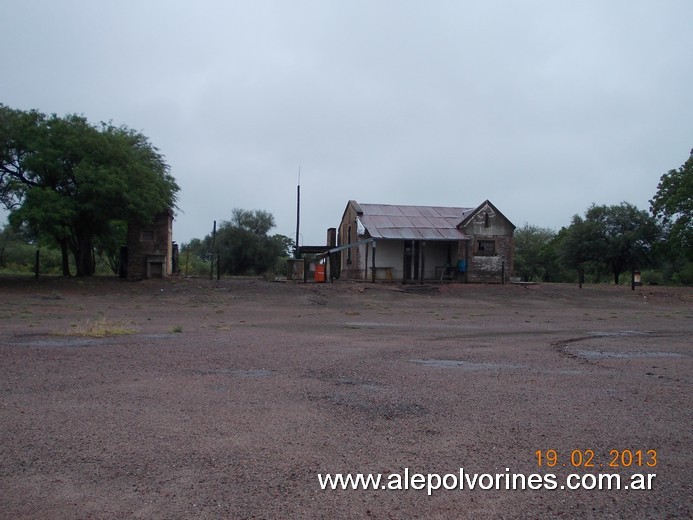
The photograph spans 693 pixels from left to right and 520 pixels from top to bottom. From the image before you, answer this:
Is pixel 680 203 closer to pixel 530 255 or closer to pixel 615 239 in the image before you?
pixel 615 239

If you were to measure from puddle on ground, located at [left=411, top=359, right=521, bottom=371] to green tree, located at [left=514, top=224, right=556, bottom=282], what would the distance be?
2439 inches

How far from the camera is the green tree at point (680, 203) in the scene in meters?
46.1

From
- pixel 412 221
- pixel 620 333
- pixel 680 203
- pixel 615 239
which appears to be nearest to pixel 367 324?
pixel 620 333

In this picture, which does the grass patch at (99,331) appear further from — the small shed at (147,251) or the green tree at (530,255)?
Answer: the green tree at (530,255)

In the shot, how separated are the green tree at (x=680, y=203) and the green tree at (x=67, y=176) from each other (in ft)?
123

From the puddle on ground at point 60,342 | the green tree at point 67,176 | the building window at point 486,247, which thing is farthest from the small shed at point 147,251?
the puddle on ground at point 60,342

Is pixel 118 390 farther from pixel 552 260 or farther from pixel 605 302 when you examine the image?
pixel 552 260

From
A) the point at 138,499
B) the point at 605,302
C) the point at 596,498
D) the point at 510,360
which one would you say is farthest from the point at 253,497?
the point at 605,302

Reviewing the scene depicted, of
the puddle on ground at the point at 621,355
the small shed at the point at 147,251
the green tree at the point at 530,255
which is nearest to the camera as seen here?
the puddle on ground at the point at 621,355

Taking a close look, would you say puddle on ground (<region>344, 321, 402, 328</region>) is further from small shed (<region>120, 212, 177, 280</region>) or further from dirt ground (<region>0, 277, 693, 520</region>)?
small shed (<region>120, 212, 177, 280</region>)

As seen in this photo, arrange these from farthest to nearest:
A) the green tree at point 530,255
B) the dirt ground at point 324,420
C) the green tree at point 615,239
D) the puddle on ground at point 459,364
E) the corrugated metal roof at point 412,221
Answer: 1. the green tree at point 530,255
2. the green tree at point 615,239
3. the corrugated metal roof at point 412,221
4. the puddle on ground at point 459,364
5. the dirt ground at point 324,420

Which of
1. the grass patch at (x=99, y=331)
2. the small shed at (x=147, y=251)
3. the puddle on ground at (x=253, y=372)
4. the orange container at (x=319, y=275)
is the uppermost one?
the small shed at (x=147, y=251)

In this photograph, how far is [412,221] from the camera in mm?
45031

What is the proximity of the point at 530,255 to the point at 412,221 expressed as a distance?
41.4 meters
